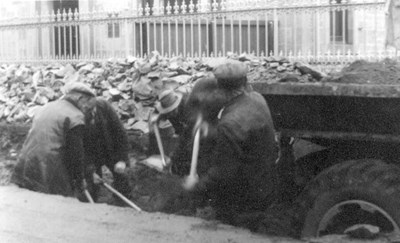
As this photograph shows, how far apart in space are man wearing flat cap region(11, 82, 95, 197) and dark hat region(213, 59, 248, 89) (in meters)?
1.95

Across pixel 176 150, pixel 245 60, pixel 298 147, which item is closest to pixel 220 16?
pixel 245 60

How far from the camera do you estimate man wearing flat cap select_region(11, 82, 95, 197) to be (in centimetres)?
757

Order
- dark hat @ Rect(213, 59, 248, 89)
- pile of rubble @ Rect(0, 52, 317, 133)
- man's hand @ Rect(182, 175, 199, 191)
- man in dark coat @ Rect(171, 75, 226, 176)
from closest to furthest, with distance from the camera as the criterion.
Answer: dark hat @ Rect(213, 59, 248, 89)
man's hand @ Rect(182, 175, 199, 191)
man in dark coat @ Rect(171, 75, 226, 176)
pile of rubble @ Rect(0, 52, 317, 133)

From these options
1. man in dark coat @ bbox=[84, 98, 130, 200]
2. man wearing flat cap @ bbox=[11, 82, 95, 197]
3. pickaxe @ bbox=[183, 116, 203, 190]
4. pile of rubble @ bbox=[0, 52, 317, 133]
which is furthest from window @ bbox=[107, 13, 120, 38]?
pickaxe @ bbox=[183, 116, 203, 190]

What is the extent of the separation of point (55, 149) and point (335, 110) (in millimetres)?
3301

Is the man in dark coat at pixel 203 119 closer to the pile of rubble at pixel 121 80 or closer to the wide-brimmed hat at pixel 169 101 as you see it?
the wide-brimmed hat at pixel 169 101

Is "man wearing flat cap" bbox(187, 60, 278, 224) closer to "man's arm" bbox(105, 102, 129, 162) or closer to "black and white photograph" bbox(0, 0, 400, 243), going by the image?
"black and white photograph" bbox(0, 0, 400, 243)

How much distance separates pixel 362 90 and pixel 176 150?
2.77 meters

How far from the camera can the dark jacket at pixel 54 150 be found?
24.8ft

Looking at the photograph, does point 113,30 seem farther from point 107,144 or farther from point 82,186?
point 82,186

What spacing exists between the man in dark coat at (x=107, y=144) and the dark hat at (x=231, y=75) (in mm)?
2525

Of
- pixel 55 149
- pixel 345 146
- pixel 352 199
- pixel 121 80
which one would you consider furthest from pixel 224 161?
pixel 121 80

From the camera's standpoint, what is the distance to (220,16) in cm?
1145

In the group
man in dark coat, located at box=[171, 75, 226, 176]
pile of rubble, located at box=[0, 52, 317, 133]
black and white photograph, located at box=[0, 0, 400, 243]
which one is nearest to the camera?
black and white photograph, located at box=[0, 0, 400, 243]
